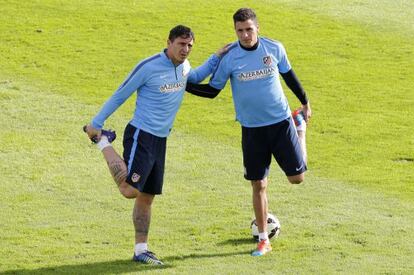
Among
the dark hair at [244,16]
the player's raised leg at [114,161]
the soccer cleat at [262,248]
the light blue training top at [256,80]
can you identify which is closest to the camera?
the player's raised leg at [114,161]

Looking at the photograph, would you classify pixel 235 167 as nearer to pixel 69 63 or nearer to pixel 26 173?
pixel 26 173

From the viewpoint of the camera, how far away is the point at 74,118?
58.6 ft

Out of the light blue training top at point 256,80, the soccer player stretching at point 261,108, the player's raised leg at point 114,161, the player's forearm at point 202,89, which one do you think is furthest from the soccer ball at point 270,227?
the player's raised leg at point 114,161

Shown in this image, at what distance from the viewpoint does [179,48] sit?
11.6 m

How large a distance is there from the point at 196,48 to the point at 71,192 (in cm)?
809

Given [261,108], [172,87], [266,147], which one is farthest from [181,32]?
[266,147]

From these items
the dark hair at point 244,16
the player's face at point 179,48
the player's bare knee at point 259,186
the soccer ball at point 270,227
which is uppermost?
the dark hair at point 244,16

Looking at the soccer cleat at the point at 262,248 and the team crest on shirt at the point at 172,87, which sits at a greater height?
the team crest on shirt at the point at 172,87

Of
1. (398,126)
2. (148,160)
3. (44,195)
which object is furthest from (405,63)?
(148,160)

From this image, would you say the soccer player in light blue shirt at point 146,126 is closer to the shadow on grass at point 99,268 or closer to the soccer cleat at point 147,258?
the soccer cleat at point 147,258

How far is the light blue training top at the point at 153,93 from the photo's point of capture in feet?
38.0

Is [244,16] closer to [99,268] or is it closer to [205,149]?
[99,268]

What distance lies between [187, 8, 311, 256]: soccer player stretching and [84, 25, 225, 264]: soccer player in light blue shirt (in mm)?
570

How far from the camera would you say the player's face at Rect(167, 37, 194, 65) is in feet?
38.0
